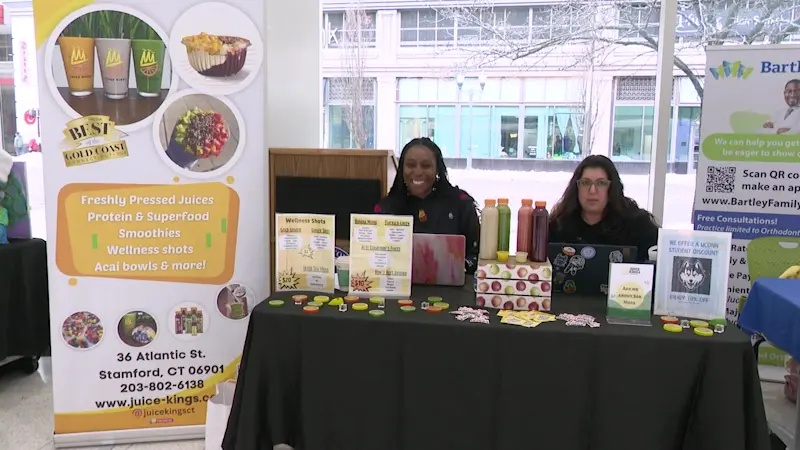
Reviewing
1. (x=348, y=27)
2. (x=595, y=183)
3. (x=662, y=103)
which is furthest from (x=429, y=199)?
(x=348, y=27)

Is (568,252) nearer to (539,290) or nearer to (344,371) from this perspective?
(539,290)

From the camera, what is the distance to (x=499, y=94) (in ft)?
13.7

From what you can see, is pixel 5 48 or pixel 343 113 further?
pixel 343 113

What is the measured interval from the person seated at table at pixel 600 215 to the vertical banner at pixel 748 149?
3.52 ft

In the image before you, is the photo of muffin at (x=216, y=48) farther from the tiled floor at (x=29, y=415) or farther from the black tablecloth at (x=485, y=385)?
the tiled floor at (x=29, y=415)


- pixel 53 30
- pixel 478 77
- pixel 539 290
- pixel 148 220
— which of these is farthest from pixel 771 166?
pixel 53 30

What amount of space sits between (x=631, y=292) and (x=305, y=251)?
117 cm

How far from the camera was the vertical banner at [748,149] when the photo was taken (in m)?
3.43

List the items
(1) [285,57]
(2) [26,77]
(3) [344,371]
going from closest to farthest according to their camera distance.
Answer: (3) [344,371] < (1) [285,57] < (2) [26,77]

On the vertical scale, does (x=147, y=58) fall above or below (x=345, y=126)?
above

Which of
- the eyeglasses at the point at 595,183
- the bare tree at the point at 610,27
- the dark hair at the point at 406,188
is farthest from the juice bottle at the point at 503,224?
the bare tree at the point at 610,27

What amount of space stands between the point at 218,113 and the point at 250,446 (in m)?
1.36

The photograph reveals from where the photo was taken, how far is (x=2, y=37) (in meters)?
4.23

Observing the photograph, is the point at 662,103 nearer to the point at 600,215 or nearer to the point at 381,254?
the point at 600,215
